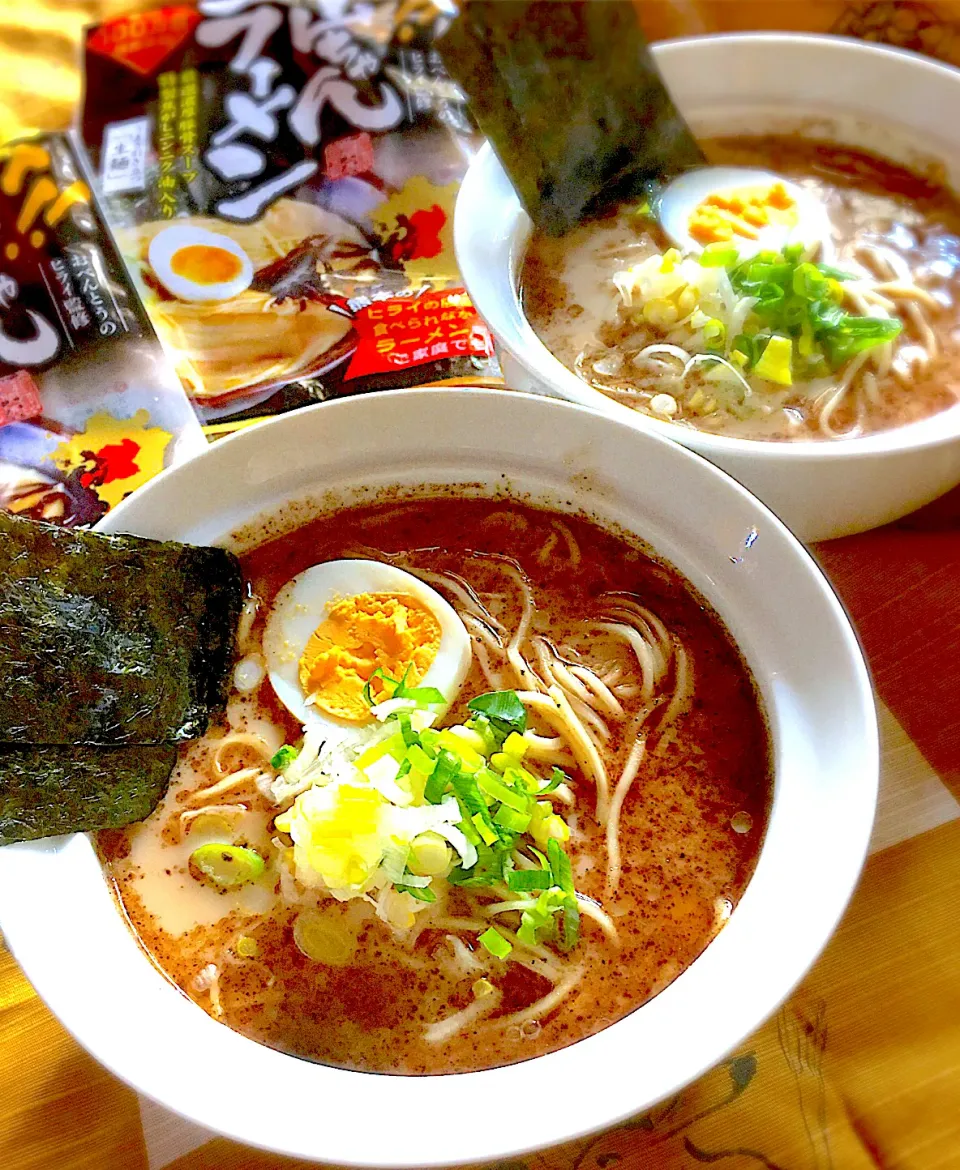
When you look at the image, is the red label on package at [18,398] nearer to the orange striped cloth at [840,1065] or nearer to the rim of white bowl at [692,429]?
the rim of white bowl at [692,429]

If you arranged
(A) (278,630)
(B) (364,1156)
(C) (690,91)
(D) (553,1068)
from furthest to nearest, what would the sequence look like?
(C) (690,91) → (A) (278,630) → (D) (553,1068) → (B) (364,1156)

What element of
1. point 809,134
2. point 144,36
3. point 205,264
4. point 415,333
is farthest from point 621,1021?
point 144,36

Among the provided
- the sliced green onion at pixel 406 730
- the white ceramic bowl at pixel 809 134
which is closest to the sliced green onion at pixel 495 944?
the sliced green onion at pixel 406 730

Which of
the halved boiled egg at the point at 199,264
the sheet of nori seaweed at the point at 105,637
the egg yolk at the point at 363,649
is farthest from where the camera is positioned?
the halved boiled egg at the point at 199,264

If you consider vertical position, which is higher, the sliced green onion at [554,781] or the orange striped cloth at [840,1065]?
the sliced green onion at [554,781]

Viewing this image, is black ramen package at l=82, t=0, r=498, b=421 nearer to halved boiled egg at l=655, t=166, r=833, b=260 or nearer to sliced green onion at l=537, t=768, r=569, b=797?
halved boiled egg at l=655, t=166, r=833, b=260

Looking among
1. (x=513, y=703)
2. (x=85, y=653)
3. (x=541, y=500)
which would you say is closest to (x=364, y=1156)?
(x=513, y=703)

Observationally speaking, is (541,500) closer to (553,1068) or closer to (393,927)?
(393,927)

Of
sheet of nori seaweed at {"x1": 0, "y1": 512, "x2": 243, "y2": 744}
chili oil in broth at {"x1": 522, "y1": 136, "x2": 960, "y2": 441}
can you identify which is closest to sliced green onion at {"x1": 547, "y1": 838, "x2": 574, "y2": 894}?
sheet of nori seaweed at {"x1": 0, "y1": 512, "x2": 243, "y2": 744}
